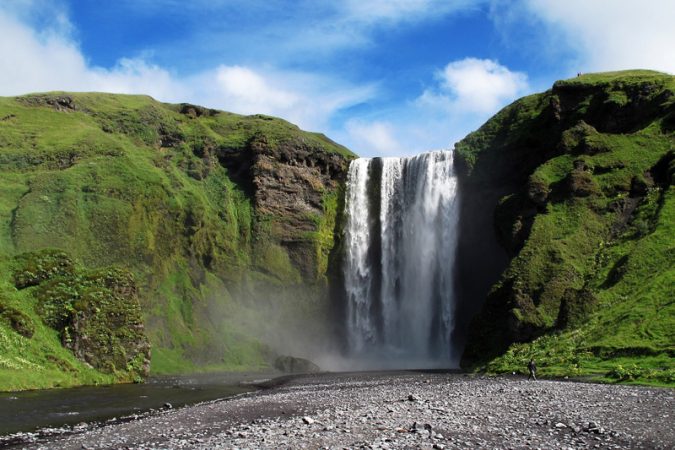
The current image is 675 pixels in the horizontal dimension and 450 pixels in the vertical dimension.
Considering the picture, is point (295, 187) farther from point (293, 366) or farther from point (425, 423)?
point (425, 423)

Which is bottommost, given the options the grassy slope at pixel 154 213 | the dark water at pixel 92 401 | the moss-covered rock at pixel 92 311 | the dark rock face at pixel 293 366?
the dark rock face at pixel 293 366

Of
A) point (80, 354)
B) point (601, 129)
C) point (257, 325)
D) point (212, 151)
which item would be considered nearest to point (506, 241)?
point (601, 129)

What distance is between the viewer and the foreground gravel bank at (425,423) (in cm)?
1531

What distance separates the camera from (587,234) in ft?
179

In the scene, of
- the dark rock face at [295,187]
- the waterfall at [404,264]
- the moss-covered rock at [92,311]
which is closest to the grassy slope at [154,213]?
the dark rock face at [295,187]

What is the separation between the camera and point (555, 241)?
178 ft

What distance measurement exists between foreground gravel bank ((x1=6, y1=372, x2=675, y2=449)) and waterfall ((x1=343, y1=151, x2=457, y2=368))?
43.5 m

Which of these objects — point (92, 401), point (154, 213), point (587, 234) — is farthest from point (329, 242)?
point (92, 401)

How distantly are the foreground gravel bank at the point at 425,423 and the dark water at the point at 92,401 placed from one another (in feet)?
10.9

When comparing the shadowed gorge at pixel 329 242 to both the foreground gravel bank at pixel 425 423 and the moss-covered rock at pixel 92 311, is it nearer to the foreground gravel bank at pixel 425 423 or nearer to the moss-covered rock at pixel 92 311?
the moss-covered rock at pixel 92 311

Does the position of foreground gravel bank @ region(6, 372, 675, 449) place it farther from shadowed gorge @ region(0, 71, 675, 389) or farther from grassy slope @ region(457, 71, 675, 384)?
shadowed gorge @ region(0, 71, 675, 389)

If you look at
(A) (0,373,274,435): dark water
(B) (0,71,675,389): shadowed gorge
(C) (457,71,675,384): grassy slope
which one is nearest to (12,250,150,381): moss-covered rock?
(B) (0,71,675,389): shadowed gorge

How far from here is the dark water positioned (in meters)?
24.2

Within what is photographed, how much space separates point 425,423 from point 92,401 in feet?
70.6
